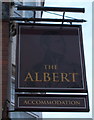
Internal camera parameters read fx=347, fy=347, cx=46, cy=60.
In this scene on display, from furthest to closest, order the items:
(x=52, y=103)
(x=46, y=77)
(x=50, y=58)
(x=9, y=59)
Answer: (x=9, y=59)
(x=50, y=58)
(x=46, y=77)
(x=52, y=103)

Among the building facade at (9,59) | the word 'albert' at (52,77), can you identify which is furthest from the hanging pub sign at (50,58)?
the building facade at (9,59)

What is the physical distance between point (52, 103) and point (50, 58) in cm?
140

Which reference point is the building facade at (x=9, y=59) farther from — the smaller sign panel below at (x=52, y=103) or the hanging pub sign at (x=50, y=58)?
the smaller sign panel below at (x=52, y=103)

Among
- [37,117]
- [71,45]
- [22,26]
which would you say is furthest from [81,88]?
[37,117]

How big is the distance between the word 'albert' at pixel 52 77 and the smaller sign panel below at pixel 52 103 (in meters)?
0.46

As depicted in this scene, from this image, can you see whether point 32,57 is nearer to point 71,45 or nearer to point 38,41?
point 38,41

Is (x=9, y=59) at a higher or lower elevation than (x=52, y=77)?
higher

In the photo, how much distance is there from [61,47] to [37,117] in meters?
4.83

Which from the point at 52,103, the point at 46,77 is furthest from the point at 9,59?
the point at 52,103

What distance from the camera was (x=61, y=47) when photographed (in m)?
9.85

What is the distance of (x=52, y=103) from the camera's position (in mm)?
8727

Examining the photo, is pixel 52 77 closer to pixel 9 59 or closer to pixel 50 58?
pixel 50 58

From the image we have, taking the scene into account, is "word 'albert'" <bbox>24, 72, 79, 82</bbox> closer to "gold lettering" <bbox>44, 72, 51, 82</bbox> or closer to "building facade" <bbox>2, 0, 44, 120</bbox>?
"gold lettering" <bbox>44, 72, 51, 82</bbox>

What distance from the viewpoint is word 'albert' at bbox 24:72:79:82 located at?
9.05 metres
